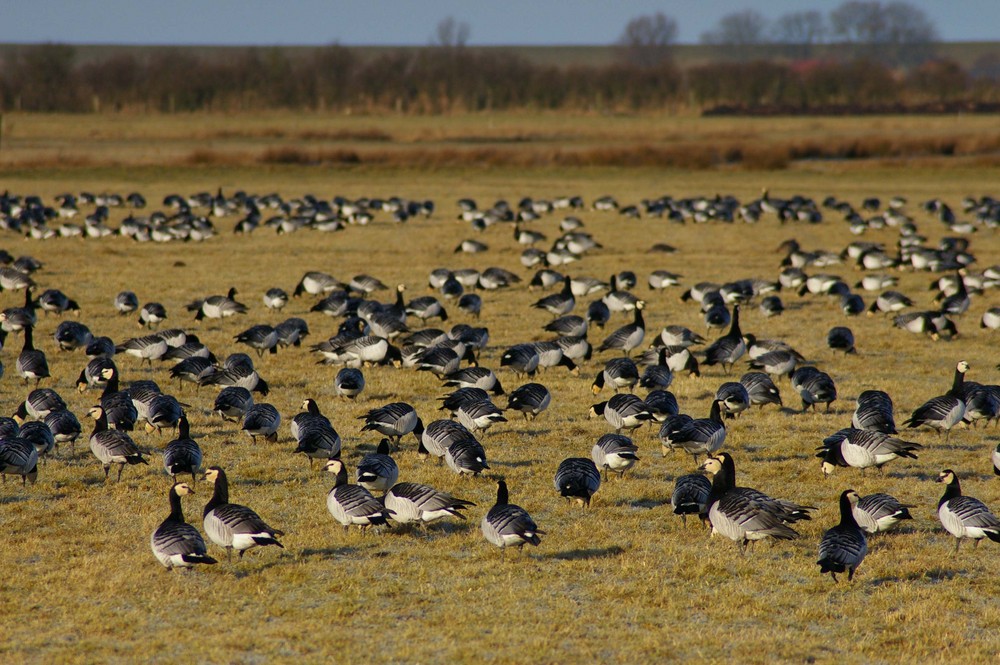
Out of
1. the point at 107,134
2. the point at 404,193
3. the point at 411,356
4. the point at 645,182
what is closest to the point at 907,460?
the point at 411,356

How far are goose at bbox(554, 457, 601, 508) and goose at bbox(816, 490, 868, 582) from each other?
2.57 metres

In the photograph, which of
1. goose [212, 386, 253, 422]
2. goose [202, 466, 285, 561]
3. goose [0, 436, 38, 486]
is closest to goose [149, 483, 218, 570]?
goose [202, 466, 285, 561]

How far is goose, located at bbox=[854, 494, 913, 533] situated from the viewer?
10.3m

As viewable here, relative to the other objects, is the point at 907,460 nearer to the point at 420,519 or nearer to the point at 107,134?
the point at 420,519

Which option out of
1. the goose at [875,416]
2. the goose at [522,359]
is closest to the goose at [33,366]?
the goose at [522,359]

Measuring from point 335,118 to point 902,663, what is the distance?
9830cm

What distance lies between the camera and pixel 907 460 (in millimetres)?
13406

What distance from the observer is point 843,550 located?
9.21 m

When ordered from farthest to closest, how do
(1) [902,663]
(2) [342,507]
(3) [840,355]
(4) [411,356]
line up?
(3) [840,355]
(4) [411,356]
(2) [342,507]
(1) [902,663]

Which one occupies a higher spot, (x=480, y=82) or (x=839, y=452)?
(x=480, y=82)

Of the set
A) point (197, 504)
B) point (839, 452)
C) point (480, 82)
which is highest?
point (480, 82)

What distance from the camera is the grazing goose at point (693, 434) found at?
41.2ft

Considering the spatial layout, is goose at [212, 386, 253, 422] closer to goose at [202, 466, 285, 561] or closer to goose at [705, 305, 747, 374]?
goose at [202, 466, 285, 561]

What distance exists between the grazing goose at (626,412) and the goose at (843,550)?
13.7 ft
